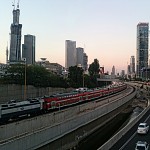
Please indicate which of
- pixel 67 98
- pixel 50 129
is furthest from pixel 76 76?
pixel 50 129

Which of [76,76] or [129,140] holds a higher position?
[76,76]

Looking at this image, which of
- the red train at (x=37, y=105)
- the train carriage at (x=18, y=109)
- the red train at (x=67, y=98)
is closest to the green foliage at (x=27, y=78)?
the red train at (x=67, y=98)

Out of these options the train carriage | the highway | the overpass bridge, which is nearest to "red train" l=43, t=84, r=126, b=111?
the train carriage

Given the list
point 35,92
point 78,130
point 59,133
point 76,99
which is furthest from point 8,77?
point 59,133

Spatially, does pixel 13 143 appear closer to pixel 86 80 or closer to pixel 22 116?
pixel 22 116

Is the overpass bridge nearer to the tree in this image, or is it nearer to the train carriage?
the train carriage

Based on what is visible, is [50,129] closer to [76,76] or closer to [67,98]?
[67,98]

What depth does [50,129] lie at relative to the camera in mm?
31969

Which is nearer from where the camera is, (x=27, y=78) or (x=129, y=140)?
(x=129, y=140)

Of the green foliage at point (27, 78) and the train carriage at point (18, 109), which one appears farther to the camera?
the green foliage at point (27, 78)

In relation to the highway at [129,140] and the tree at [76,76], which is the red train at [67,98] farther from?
the tree at [76,76]

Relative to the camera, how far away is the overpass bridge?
26.7m

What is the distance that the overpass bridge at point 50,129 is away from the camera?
87.6 ft

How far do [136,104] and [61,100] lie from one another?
170 ft
